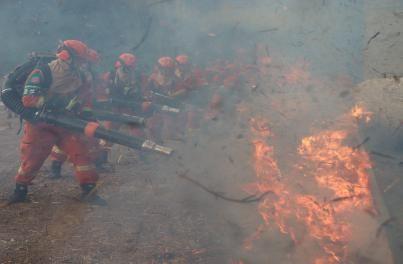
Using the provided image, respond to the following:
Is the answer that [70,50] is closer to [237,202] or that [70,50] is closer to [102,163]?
[102,163]

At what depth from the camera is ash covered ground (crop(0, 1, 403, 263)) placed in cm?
442

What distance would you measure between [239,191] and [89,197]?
265 cm

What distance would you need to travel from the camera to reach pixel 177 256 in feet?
14.6

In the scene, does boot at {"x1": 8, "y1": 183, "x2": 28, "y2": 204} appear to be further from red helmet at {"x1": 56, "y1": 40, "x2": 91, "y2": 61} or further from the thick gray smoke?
the thick gray smoke

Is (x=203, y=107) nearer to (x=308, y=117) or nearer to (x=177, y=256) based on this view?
(x=308, y=117)

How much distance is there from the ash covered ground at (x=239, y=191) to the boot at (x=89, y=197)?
19 centimetres

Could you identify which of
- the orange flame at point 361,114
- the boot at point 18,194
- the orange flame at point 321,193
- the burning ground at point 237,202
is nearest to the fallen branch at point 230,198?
the burning ground at point 237,202

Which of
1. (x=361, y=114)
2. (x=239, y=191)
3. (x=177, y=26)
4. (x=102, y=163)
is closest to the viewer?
(x=239, y=191)

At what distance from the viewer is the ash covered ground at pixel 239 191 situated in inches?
174

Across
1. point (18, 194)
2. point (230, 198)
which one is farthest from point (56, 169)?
point (230, 198)

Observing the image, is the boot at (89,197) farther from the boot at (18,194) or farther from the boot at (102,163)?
the boot at (102,163)

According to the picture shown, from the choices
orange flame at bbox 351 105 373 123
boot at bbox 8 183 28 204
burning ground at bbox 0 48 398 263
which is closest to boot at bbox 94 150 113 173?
burning ground at bbox 0 48 398 263

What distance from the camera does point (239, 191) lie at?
5.84m

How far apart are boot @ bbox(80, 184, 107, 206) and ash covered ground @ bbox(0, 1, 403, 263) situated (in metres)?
0.19
